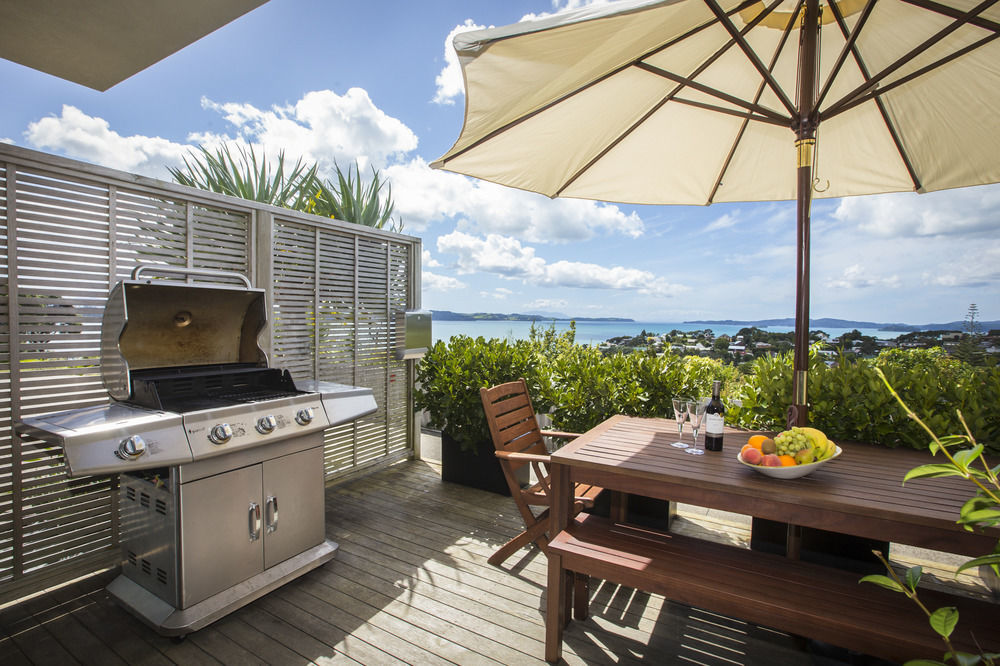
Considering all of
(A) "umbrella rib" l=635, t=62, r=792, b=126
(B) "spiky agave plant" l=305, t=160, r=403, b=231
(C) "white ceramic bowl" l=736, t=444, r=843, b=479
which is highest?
(B) "spiky agave plant" l=305, t=160, r=403, b=231

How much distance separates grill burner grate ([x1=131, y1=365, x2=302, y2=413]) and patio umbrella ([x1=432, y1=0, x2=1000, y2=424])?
5.67ft

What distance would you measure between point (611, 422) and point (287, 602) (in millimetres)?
2152

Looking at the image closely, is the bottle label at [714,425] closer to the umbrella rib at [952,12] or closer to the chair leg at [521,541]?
the chair leg at [521,541]

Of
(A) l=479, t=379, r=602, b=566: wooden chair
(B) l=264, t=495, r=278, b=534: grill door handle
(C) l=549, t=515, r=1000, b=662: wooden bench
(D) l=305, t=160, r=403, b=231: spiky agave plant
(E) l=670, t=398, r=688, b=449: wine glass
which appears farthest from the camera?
(D) l=305, t=160, r=403, b=231: spiky agave plant

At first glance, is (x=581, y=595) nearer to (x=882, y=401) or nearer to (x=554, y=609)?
(x=554, y=609)

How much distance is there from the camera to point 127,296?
2.40 meters

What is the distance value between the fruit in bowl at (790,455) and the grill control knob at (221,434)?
2.38 meters

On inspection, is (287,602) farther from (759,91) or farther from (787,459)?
(759,91)

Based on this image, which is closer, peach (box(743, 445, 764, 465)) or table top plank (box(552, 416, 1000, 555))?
table top plank (box(552, 416, 1000, 555))

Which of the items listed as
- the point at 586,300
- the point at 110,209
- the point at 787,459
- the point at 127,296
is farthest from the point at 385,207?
the point at 586,300

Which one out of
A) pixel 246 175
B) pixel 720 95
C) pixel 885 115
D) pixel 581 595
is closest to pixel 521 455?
pixel 581 595

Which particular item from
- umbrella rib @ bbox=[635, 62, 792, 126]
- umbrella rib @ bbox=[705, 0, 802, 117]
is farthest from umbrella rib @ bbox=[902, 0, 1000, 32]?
umbrella rib @ bbox=[635, 62, 792, 126]

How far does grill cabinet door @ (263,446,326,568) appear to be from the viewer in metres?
2.54

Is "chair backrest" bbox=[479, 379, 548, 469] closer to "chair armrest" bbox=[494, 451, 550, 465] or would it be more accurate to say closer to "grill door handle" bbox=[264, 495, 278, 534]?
"chair armrest" bbox=[494, 451, 550, 465]
